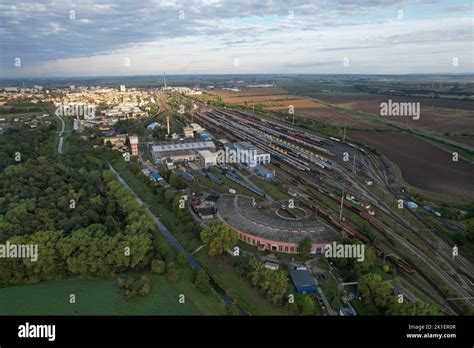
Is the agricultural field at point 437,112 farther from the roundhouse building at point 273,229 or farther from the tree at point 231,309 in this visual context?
the tree at point 231,309

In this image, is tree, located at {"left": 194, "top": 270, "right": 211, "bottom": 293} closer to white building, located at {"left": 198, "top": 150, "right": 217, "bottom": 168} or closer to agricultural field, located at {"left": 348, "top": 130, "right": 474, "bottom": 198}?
white building, located at {"left": 198, "top": 150, "right": 217, "bottom": 168}

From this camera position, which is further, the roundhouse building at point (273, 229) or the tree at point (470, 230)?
the tree at point (470, 230)

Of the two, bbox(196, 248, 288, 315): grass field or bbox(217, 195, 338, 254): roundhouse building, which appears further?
bbox(217, 195, 338, 254): roundhouse building

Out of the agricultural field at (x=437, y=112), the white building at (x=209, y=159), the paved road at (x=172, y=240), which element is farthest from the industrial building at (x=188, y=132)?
the agricultural field at (x=437, y=112)

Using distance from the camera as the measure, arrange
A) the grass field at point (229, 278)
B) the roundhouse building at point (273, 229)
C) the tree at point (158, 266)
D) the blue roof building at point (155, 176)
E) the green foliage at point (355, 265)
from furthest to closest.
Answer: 1. the blue roof building at point (155, 176)
2. the roundhouse building at point (273, 229)
3. the tree at point (158, 266)
4. the green foliage at point (355, 265)
5. the grass field at point (229, 278)

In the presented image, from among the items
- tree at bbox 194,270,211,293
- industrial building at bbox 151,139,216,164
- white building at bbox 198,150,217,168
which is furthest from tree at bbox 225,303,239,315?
industrial building at bbox 151,139,216,164
